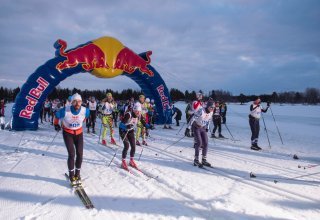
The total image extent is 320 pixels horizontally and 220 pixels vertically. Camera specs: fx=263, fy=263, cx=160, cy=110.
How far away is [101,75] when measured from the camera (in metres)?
16.2


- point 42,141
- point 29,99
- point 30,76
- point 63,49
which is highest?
point 63,49

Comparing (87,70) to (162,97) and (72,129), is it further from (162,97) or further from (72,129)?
(72,129)

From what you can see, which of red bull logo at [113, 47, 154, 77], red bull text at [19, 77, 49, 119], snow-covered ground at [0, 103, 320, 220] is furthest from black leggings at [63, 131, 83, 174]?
red bull logo at [113, 47, 154, 77]

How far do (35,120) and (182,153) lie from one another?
933 cm

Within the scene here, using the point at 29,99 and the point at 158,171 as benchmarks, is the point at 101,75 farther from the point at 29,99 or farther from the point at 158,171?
the point at 158,171

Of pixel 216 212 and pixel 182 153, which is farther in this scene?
pixel 182 153

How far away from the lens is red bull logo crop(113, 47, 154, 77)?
16672mm

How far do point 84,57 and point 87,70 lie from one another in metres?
0.77

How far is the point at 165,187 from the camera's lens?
5.33 metres

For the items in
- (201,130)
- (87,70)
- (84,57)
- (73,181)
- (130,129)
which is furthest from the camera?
(87,70)

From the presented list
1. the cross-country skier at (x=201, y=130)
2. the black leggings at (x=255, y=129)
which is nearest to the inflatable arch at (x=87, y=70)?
the black leggings at (x=255, y=129)

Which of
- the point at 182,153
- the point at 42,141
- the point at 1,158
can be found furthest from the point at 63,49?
the point at 182,153

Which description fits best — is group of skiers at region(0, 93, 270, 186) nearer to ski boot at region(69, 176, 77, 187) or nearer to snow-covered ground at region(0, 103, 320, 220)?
ski boot at region(69, 176, 77, 187)

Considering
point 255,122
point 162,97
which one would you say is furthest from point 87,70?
point 255,122
